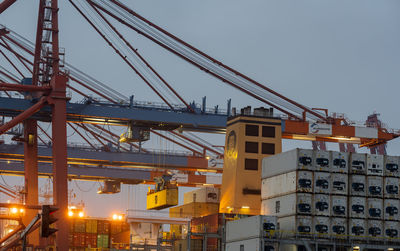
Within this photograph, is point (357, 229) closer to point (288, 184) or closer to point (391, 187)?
point (391, 187)

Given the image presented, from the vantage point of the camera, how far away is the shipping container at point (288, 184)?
41812 millimetres

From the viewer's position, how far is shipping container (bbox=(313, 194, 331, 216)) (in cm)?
4188

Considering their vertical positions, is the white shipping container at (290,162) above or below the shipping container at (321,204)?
above

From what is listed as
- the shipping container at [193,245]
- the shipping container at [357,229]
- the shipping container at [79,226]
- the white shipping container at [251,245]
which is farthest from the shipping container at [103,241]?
the shipping container at [357,229]

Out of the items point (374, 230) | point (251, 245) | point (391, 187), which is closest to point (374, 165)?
point (391, 187)

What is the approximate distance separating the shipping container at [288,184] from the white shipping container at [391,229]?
4977 millimetres

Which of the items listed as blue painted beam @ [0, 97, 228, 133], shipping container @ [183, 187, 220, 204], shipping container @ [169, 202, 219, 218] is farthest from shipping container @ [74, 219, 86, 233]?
blue painted beam @ [0, 97, 228, 133]

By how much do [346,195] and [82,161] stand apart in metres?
38.8

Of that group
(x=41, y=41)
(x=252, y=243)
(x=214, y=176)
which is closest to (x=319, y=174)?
(x=252, y=243)

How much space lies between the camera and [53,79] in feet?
177

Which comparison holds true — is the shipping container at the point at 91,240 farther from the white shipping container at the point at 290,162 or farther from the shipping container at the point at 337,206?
the shipping container at the point at 337,206

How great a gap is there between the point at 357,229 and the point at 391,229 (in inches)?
85.0

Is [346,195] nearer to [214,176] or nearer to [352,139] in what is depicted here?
[352,139]

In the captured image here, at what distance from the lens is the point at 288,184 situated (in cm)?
4269
